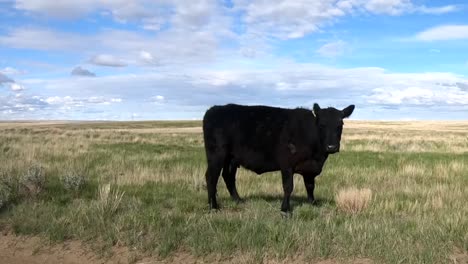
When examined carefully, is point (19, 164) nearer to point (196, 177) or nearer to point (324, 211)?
point (196, 177)

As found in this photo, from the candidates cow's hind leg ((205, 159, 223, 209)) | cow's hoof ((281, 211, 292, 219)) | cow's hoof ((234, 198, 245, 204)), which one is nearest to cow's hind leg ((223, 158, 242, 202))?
cow's hoof ((234, 198, 245, 204))

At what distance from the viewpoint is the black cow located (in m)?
8.35

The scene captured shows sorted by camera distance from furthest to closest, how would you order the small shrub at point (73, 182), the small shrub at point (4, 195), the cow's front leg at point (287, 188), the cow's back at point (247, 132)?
the small shrub at point (73, 182) → the cow's back at point (247, 132) → the small shrub at point (4, 195) → the cow's front leg at point (287, 188)

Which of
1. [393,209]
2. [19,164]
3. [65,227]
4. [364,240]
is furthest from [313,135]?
[19,164]

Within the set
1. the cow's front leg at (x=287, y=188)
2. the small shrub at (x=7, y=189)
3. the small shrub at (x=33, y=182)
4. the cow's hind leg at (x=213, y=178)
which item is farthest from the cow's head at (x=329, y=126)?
the small shrub at (x=33, y=182)

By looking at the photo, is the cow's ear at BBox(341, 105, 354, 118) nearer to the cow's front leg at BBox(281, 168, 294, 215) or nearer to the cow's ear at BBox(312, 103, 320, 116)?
the cow's ear at BBox(312, 103, 320, 116)

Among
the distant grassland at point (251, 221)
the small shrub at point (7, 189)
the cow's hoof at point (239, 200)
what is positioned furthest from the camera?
the cow's hoof at point (239, 200)

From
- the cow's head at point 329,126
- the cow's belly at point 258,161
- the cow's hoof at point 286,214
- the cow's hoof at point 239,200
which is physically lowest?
the cow's hoof at point 239,200

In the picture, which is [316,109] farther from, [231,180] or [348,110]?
[231,180]

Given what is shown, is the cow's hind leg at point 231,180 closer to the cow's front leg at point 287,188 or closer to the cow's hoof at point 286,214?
the cow's front leg at point 287,188

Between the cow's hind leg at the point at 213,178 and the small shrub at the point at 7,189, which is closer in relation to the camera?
the small shrub at the point at 7,189

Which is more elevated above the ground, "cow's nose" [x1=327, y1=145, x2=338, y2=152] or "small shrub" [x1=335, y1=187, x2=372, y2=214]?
"cow's nose" [x1=327, y1=145, x2=338, y2=152]

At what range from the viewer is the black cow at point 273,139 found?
329 inches

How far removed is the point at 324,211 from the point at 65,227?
14.5ft
